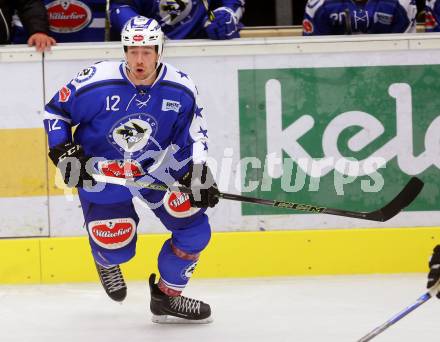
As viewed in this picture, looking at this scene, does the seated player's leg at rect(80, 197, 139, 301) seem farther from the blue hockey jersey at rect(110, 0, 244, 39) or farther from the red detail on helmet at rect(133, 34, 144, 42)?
the blue hockey jersey at rect(110, 0, 244, 39)

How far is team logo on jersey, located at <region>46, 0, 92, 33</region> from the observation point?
17.0ft

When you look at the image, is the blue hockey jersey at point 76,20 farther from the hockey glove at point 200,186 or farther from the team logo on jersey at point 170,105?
the hockey glove at point 200,186

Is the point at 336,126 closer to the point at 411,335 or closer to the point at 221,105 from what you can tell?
the point at 221,105

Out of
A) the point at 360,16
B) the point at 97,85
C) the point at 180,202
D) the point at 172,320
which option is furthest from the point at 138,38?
the point at 360,16

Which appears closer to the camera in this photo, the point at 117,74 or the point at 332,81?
the point at 117,74

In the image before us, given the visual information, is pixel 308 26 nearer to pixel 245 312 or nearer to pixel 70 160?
pixel 245 312

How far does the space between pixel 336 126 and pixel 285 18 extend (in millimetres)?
1307

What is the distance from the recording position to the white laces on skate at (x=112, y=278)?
4.14 metres

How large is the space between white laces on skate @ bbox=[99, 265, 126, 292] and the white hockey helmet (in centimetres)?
88

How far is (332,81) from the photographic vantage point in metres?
4.82

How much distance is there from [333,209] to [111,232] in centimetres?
89

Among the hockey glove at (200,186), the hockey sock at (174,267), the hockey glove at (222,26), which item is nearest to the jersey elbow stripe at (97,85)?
the hockey glove at (200,186)

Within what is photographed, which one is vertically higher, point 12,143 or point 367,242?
point 12,143

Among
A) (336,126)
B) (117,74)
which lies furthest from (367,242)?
(117,74)
